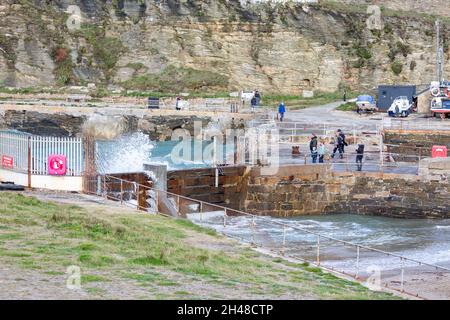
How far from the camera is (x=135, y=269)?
20.7m

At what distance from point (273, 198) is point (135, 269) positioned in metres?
19.3

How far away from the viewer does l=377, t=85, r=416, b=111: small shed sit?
2576 inches

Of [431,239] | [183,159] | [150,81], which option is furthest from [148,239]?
[150,81]

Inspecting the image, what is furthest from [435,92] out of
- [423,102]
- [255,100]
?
[255,100]

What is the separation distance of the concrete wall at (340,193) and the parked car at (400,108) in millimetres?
22056

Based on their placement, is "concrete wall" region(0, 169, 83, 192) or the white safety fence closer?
"concrete wall" region(0, 169, 83, 192)

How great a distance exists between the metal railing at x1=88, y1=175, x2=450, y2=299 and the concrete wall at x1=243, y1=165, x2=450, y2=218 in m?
3.22

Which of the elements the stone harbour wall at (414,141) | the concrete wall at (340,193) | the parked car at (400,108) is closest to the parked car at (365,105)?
the parked car at (400,108)

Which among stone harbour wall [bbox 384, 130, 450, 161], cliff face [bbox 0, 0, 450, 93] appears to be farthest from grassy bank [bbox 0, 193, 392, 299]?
cliff face [bbox 0, 0, 450, 93]

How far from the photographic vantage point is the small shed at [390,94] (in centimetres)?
6542

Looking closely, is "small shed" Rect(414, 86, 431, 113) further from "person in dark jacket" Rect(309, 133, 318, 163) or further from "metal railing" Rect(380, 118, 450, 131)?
"person in dark jacket" Rect(309, 133, 318, 163)

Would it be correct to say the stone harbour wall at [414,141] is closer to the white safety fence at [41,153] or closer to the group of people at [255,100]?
the white safety fence at [41,153]

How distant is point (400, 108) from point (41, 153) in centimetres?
3260
